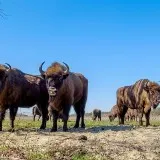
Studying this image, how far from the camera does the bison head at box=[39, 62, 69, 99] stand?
47.4ft

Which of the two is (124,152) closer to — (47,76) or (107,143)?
(107,143)

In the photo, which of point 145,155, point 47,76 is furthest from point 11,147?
point 47,76

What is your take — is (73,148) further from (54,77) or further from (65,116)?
(54,77)

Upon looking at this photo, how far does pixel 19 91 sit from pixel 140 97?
25.4 ft

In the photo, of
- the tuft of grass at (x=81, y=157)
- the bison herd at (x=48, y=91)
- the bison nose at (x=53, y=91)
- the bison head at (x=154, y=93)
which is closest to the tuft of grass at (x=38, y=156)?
the tuft of grass at (x=81, y=157)

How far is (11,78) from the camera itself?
15.5 metres

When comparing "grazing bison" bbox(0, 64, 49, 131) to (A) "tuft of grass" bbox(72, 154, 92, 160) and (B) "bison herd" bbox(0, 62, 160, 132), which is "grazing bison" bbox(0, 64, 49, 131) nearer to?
(B) "bison herd" bbox(0, 62, 160, 132)

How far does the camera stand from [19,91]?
15.6 meters

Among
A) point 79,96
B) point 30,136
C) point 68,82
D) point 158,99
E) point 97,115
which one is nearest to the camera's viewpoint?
point 30,136

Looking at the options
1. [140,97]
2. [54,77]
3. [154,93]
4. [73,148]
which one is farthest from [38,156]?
[140,97]

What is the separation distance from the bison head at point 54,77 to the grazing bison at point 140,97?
6.16 meters

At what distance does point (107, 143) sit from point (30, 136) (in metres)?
2.32

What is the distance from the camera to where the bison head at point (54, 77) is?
1444cm

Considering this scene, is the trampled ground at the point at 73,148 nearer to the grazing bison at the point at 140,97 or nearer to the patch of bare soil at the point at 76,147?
the patch of bare soil at the point at 76,147
